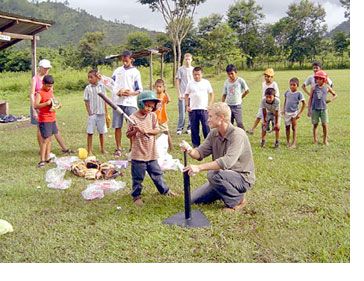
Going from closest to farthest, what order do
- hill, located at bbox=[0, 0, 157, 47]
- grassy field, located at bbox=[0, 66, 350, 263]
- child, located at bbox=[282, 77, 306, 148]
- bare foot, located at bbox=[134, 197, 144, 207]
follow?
grassy field, located at bbox=[0, 66, 350, 263] < bare foot, located at bbox=[134, 197, 144, 207] < child, located at bbox=[282, 77, 306, 148] < hill, located at bbox=[0, 0, 157, 47]

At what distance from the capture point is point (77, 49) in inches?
1030

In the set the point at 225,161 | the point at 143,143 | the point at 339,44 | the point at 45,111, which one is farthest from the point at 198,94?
the point at 339,44

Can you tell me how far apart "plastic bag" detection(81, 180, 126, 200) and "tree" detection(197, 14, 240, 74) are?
17855 mm

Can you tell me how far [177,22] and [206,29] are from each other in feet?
18.6

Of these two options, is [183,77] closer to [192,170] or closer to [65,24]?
[192,170]

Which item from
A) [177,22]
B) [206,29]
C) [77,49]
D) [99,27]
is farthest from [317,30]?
[99,27]

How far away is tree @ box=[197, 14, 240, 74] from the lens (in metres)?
22.1

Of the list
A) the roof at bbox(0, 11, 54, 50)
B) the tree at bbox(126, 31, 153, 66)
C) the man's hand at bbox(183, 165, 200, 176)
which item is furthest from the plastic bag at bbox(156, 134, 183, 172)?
the tree at bbox(126, 31, 153, 66)

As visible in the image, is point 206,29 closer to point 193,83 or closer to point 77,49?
point 77,49

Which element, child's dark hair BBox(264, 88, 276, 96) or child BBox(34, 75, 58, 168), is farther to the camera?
child's dark hair BBox(264, 88, 276, 96)

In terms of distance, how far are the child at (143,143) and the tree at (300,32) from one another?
55.8 ft

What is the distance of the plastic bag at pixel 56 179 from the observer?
4926 millimetres

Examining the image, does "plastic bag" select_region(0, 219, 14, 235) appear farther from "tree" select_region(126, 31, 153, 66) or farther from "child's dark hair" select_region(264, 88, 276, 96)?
"tree" select_region(126, 31, 153, 66)

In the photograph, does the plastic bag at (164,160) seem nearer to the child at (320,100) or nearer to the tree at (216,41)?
the child at (320,100)
